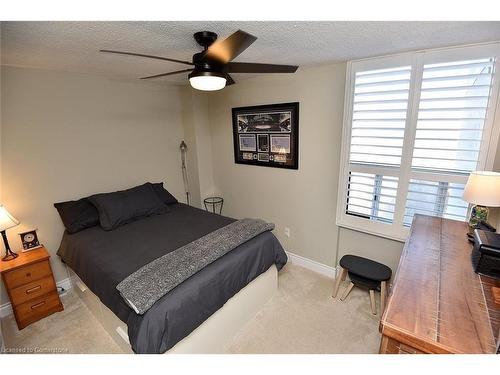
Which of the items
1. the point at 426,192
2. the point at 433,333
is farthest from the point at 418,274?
the point at 426,192

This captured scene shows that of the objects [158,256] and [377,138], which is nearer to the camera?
[158,256]

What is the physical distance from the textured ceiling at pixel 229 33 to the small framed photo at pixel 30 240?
1540 millimetres

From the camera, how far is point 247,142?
315 centimetres

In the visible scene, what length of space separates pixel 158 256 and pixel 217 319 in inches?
26.8

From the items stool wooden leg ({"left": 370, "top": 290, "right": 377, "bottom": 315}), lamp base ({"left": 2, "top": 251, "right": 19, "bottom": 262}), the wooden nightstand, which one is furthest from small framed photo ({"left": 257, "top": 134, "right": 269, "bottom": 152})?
lamp base ({"left": 2, "top": 251, "right": 19, "bottom": 262})

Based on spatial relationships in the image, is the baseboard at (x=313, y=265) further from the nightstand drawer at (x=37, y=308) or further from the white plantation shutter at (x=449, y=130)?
the nightstand drawer at (x=37, y=308)

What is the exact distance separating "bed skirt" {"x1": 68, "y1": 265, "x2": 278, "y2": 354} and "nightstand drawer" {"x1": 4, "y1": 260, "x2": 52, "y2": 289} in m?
0.35

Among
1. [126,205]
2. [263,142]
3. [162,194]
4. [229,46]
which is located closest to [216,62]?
[229,46]

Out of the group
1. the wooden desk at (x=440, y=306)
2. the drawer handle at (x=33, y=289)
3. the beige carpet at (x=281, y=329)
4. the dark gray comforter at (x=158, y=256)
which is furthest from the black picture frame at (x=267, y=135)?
the drawer handle at (x=33, y=289)

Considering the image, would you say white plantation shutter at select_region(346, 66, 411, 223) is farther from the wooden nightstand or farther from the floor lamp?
the wooden nightstand

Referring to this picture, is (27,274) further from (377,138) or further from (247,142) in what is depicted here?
(377,138)

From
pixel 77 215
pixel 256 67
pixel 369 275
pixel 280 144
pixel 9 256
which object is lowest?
pixel 369 275

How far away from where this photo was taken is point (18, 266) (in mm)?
2031
